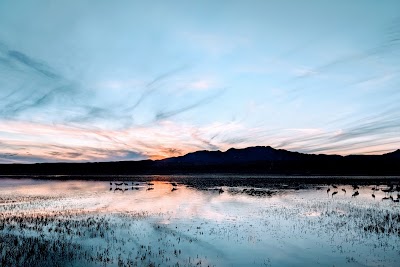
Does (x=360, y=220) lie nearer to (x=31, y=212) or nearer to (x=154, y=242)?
(x=154, y=242)

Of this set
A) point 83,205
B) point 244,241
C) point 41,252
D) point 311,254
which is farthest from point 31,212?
point 311,254

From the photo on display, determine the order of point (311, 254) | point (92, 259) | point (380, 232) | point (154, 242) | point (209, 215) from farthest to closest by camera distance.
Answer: point (209, 215) < point (380, 232) < point (154, 242) < point (311, 254) < point (92, 259)

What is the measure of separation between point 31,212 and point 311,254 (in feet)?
78.6

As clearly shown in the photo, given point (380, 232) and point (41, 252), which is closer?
point (41, 252)

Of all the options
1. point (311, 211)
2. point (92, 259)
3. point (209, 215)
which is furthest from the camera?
point (311, 211)

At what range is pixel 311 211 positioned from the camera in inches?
1104

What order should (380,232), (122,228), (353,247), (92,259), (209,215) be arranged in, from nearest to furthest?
(92,259), (353,247), (380,232), (122,228), (209,215)

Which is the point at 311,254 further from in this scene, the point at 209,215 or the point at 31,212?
the point at 31,212

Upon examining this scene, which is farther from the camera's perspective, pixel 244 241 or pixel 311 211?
pixel 311 211

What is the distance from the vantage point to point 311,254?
15.0m

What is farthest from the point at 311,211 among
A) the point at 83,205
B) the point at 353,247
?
the point at 83,205

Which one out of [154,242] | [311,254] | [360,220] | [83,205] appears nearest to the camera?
[311,254]

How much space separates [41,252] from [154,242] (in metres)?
5.42

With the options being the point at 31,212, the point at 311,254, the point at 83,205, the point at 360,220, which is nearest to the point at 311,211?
the point at 360,220
